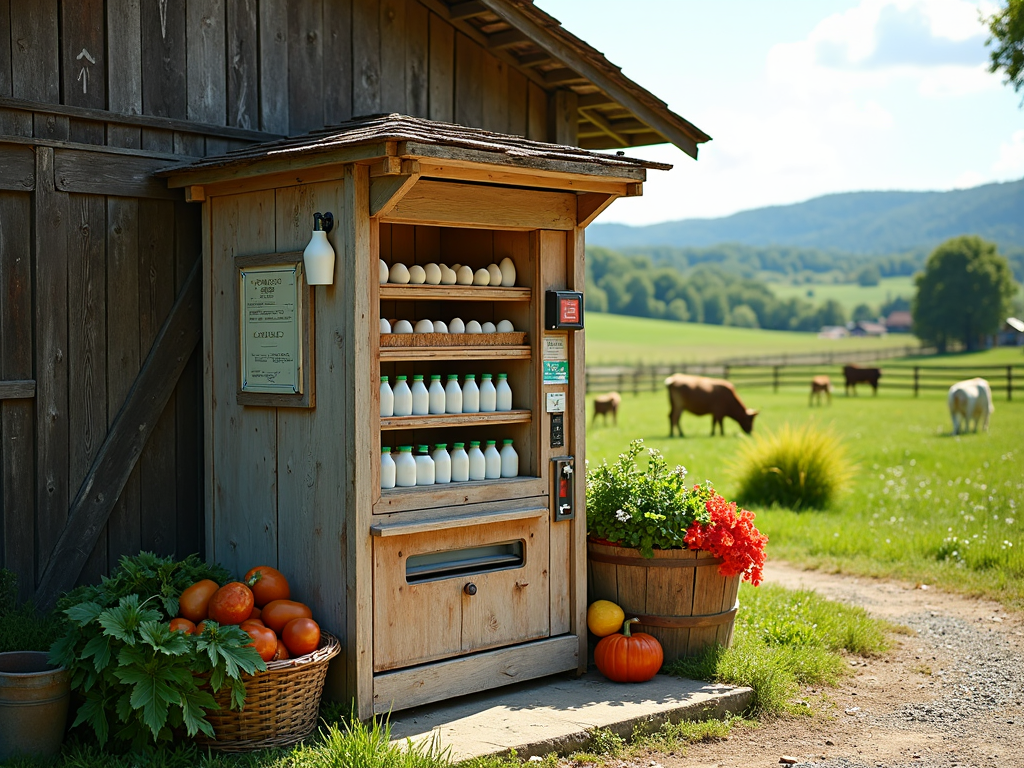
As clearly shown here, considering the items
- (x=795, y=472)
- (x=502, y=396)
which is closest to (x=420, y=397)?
(x=502, y=396)

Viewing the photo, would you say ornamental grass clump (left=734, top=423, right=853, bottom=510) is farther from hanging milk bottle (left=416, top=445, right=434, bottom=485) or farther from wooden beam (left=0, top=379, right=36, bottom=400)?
wooden beam (left=0, top=379, right=36, bottom=400)

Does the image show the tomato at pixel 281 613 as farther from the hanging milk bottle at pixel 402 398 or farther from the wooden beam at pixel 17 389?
the wooden beam at pixel 17 389

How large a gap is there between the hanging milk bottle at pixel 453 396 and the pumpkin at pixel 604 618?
62.0 inches

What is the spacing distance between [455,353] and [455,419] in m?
0.39

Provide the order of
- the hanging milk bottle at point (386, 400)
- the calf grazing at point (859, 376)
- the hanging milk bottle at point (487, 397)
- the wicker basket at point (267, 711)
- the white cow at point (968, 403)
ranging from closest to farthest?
1. the wicker basket at point (267, 711)
2. the hanging milk bottle at point (386, 400)
3. the hanging milk bottle at point (487, 397)
4. the white cow at point (968, 403)
5. the calf grazing at point (859, 376)

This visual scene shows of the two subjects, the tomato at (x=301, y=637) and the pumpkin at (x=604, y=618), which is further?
the pumpkin at (x=604, y=618)

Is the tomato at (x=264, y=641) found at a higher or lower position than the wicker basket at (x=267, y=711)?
higher

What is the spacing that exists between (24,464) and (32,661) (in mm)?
1234

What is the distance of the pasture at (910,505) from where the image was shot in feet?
31.1

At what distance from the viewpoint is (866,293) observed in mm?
169500

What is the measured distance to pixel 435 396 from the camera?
240 inches

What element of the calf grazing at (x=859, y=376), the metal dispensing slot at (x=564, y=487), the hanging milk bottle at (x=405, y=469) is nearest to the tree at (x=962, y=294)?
the calf grazing at (x=859, y=376)

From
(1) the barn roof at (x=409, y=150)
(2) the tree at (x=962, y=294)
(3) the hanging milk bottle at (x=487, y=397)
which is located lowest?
(3) the hanging milk bottle at (x=487, y=397)

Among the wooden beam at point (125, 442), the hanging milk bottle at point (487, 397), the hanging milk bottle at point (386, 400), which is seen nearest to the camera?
the hanging milk bottle at point (386, 400)
